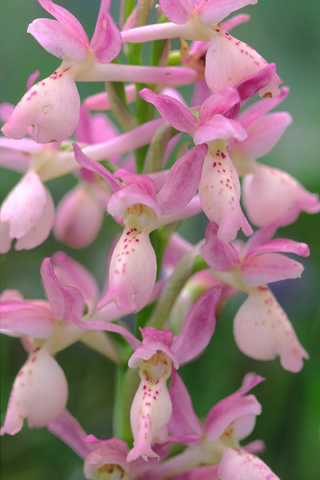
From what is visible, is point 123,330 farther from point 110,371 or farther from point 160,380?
point 110,371

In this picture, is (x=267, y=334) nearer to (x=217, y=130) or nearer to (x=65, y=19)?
(x=217, y=130)

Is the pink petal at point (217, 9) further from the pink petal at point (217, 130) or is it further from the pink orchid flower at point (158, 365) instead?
the pink orchid flower at point (158, 365)

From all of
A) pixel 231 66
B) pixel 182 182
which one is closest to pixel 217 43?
pixel 231 66

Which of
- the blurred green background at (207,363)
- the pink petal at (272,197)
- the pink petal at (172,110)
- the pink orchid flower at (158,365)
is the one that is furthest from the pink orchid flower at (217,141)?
the blurred green background at (207,363)

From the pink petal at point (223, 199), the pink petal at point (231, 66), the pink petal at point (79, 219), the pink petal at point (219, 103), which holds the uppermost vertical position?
the pink petal at point (231, 66)

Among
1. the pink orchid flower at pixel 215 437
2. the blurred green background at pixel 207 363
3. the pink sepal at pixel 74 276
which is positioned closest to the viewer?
the pink orchid flower at pixel 215 437

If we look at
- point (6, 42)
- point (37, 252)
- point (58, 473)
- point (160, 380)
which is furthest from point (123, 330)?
point (6, 42)

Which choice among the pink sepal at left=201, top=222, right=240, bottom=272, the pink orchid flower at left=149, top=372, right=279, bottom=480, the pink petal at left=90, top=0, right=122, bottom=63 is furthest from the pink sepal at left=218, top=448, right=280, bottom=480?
the pink petal at left=90, top=0, right=122, bottom=63
